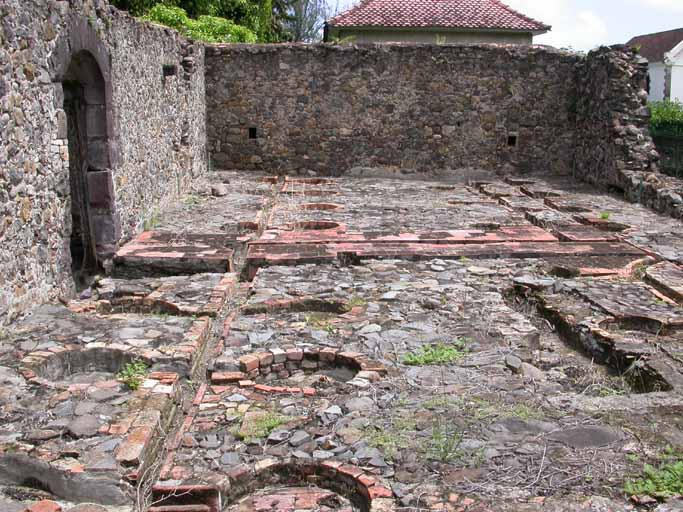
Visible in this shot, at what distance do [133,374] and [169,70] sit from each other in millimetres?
7071

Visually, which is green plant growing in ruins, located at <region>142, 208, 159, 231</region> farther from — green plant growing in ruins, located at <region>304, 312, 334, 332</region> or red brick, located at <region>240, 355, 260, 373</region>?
red brick, located at <region>240, 355, 260, 373</region>

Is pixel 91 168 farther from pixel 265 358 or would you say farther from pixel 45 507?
pixel 45 507

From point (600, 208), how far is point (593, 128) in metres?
3.17

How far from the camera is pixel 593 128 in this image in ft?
43.5

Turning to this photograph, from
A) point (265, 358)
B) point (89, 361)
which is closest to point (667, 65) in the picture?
point (265, 358)

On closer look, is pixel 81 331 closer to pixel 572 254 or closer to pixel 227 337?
pixel 227 337

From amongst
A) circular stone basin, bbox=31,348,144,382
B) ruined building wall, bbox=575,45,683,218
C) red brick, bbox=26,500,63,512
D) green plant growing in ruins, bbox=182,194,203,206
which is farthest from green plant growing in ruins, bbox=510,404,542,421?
ruined building wall, bbox=575,45,683,218

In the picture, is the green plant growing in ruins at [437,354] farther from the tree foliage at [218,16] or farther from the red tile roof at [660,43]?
the red tile roof at [660,43]

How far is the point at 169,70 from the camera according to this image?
10539mm

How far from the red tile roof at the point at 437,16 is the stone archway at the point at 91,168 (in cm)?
1381

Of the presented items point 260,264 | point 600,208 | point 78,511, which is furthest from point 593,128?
point 78,511

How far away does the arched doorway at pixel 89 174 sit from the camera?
7.09 metres

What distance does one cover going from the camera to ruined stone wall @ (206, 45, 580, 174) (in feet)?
45.2

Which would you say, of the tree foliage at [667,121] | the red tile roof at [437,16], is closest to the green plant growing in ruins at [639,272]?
the tree foliage at [667,121]
